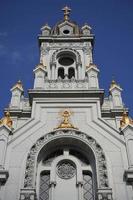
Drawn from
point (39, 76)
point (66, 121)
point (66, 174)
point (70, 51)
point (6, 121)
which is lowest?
point (66, 174)

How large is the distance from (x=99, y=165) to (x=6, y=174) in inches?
200

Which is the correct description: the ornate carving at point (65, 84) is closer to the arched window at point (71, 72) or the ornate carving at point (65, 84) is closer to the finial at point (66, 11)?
the arched window at point (71, 72)

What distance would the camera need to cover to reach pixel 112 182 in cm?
1842

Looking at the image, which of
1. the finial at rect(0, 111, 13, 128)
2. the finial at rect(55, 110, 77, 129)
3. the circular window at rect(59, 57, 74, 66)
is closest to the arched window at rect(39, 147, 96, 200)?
the finial at rect(55, 110, 77, 129)

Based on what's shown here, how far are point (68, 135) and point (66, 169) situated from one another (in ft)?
6.70

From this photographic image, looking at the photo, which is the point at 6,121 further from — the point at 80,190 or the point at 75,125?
the point at 80,190

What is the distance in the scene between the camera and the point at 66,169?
66.4 ft

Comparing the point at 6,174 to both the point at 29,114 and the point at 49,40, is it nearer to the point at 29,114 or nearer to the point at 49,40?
the point at 29,114

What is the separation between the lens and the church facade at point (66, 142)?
18562 millimetres

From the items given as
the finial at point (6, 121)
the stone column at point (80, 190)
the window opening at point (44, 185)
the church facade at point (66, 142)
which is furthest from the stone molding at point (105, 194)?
the finial at point (6, 121)

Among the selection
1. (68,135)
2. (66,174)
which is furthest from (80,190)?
(68,135)

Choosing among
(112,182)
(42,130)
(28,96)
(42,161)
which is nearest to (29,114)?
(28,96)

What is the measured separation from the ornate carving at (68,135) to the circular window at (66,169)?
5.03 feet

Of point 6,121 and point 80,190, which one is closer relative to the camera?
point 80,190
